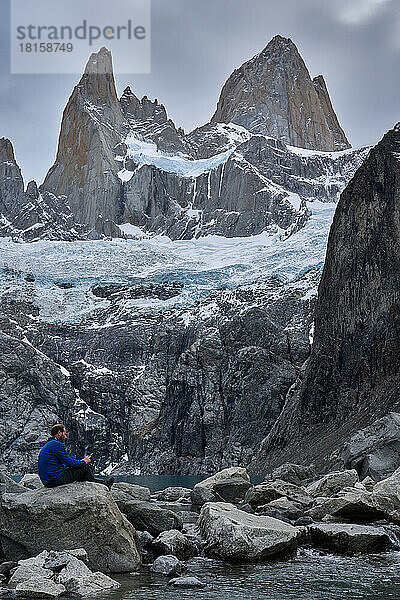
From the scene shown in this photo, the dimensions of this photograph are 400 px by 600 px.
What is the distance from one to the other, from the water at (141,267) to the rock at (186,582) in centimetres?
13604

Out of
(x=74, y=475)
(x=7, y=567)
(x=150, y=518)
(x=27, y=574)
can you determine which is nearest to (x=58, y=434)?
(x=74, y=475)

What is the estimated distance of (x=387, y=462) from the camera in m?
35.4

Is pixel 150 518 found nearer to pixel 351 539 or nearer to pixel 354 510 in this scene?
pixel 351 539

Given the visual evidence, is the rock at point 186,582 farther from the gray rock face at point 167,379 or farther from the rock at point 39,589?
the gray rock face at point 167,379

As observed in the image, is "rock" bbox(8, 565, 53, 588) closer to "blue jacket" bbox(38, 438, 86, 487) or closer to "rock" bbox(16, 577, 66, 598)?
"rock" bbox(16, 577, 66, 598)

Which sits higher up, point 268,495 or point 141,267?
point 141,267

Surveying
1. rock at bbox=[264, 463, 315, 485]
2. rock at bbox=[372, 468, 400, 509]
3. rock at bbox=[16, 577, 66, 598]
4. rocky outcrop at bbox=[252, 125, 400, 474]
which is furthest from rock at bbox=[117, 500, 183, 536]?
rocky outcrop at bbox=[252, 125, 400, 474]

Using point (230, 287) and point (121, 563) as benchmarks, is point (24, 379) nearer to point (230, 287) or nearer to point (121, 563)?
point (230, 287)

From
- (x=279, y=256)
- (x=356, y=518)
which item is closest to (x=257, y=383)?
(x=279, y=256)

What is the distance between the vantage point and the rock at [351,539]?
48.5 feet

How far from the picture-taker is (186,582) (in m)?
11.6

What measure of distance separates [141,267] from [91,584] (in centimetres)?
17241

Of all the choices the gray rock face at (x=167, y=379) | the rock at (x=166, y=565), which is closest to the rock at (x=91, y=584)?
the rock at (x=166, y=565)

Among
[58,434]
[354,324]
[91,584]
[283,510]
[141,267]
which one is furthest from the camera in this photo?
[141,267]
